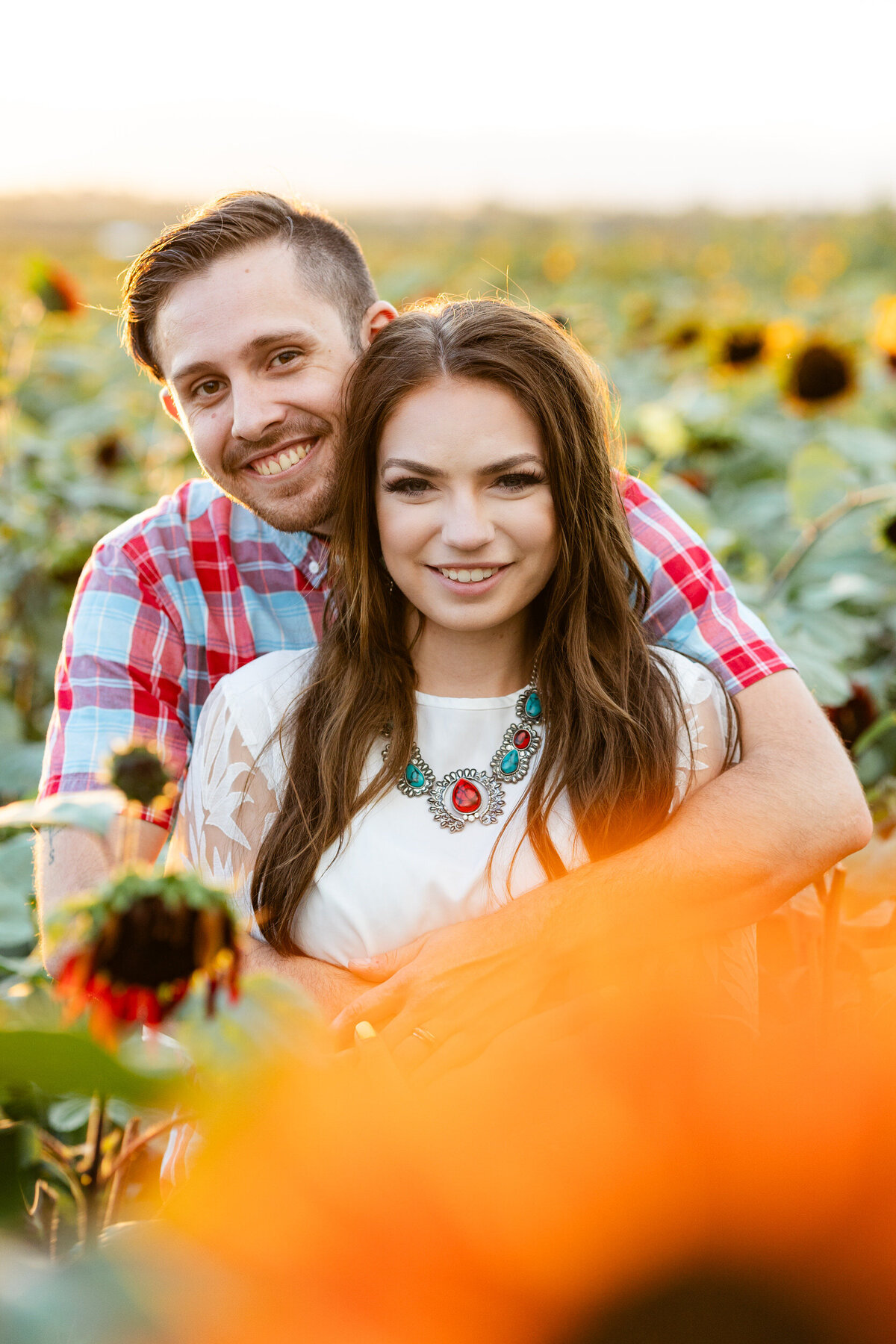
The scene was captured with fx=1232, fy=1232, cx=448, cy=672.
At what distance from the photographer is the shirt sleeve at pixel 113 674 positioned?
1.81 meters

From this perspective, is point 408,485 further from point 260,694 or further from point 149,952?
point 149,952

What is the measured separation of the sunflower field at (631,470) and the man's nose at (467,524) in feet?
1.67

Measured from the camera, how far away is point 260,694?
1.69m

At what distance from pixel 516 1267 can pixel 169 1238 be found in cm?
8

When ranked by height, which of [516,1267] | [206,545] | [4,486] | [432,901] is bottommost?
[432,901]

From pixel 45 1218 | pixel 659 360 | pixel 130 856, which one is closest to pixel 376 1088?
pixel 130 856

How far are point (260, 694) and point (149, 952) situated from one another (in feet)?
4.20

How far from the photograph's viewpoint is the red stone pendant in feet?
5.21

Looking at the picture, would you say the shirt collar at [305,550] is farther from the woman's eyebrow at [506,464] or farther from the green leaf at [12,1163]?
the green leaf at [12,1163]

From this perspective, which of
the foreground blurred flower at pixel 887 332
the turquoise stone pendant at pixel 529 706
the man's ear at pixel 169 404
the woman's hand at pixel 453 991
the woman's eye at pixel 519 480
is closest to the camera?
the woman's hand at pixel 453 991

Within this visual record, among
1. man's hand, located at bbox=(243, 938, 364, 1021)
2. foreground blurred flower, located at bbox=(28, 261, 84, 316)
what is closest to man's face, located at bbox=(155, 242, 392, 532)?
man's hand, located at bbox=(243, 938, 364, 1021)

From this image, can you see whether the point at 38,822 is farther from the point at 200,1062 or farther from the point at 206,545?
the point at 206,545

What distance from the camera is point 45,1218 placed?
1166mm

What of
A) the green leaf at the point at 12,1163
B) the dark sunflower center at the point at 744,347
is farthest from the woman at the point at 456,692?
the dark sunflower center at the point at 744,347
